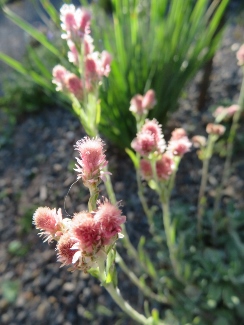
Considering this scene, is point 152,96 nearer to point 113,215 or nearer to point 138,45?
point 113,215

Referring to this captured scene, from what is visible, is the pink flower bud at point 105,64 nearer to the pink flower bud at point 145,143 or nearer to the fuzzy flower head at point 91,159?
the pink flower bud at point 145,143

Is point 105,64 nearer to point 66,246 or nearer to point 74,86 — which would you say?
point 74,86

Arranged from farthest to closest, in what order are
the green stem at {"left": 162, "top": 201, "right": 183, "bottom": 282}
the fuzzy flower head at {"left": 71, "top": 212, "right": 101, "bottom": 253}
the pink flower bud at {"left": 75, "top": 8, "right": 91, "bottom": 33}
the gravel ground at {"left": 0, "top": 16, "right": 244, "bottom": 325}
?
1. the gravel ground at {"left": 0, "top": 16, "right": 244, "bottom": 325}
2. the green stem at {"left": 162, "top": 201, "right": 183, "bottom": 282}
3. the pink flower bud at {"left": 75, "top": 8, "right": 91, "bottom": 33}
4. the fuzzy flower head at {"left": 71, "top": 212, "right": 101, "bottom": 253}

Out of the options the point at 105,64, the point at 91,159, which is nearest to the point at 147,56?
the point at 105,64

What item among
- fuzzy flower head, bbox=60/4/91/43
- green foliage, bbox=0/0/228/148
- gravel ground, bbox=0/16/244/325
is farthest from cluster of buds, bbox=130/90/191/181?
gravel ground, bbox=0/16/244/325

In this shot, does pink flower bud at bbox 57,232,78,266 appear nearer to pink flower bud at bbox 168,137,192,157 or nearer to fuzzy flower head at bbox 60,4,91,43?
pink flower bud at bbox 168,137,192,157

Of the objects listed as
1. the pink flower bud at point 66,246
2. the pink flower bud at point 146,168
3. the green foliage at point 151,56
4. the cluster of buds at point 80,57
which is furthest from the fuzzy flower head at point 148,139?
the green foliage at point 151,56
